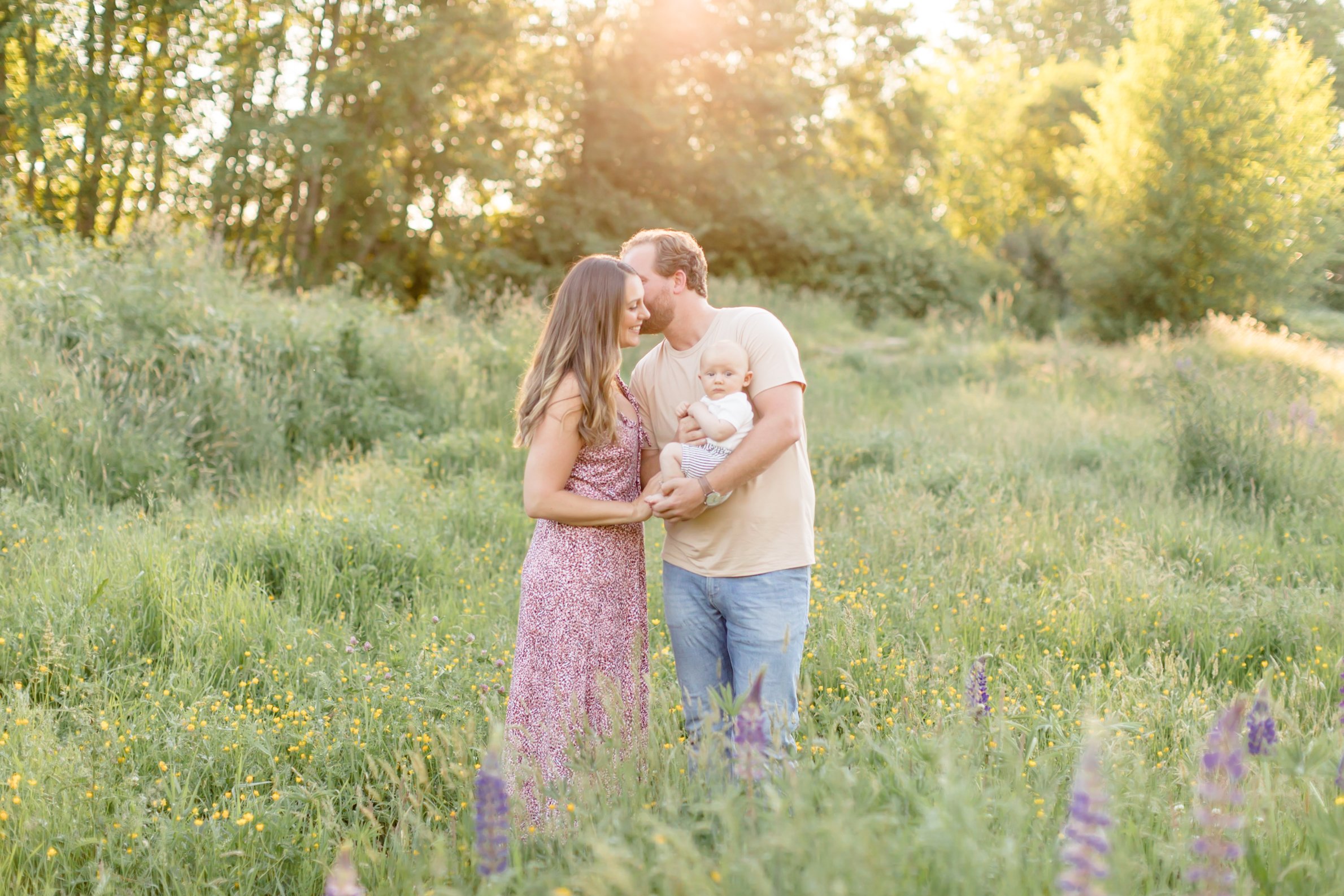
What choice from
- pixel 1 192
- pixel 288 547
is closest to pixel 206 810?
pixel 288 547

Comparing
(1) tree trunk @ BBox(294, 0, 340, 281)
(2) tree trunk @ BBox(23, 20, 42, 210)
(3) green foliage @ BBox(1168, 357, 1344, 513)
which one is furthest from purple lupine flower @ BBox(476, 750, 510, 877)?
(1) tree trunk @ BBox(294, 0, 340, 281)

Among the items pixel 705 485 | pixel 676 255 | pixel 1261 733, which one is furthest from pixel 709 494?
pixel 1261 733

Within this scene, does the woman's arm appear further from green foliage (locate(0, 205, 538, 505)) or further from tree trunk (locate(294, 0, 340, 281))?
tree trunk (locate(294, 0, 340, 281))

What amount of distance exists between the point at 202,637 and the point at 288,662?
0.44 metres

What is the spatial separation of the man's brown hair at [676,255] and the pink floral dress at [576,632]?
581 millimetres

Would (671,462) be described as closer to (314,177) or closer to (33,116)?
(33,116)

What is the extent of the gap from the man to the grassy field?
0.33 m

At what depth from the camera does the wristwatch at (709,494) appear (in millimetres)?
2904

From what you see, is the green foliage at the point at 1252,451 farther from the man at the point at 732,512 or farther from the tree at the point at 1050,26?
the tree at the point at 1050,26

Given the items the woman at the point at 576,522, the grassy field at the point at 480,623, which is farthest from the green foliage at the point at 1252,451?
the woman at the point at 576,522

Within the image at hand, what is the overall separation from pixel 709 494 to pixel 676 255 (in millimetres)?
885

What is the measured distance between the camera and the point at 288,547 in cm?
520

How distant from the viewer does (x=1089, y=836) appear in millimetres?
1345

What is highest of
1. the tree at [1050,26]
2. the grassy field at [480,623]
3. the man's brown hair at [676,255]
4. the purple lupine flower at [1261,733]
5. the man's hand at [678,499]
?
the tree at [1050,26]
